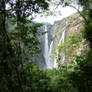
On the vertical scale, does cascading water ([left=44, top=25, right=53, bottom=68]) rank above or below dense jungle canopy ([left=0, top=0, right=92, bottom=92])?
below

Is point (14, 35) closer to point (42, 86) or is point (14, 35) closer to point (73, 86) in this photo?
point (42, 86)

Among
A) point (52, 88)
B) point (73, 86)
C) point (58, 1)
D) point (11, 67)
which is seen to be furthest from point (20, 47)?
point (58, 1)

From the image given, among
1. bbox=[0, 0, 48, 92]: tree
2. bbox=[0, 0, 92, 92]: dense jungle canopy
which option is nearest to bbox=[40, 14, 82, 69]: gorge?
bbox=[0, 0, 92, 92]: dense jungle canopy

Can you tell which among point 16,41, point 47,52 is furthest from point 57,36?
point 16,41

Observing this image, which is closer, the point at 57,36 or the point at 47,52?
the point at 57,36

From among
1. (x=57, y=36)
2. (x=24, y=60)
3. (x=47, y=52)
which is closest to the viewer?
(x=24, y=60)

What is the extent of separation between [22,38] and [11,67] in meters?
1.11

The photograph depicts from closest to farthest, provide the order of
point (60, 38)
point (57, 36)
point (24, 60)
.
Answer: point (24, 60)
point (60, 38)
point (57, 36)

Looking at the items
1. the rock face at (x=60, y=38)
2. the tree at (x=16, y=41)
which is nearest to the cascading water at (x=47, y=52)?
the rock face at (x=60, y=38)

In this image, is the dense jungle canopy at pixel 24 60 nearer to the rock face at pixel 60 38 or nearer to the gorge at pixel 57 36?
the rock face at pixel 60 38

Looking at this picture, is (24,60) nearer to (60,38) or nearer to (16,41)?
(16,41)

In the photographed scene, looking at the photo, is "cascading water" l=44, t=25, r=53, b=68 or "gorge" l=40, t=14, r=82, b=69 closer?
"gorge" l=40, t=14, r=82, b=69

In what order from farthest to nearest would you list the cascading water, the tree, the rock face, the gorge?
the cascading water < the gorge < the rock face < the tree

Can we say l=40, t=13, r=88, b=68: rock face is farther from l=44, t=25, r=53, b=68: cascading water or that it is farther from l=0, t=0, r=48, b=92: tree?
l=0, t=0, r=48, b=92: tree
